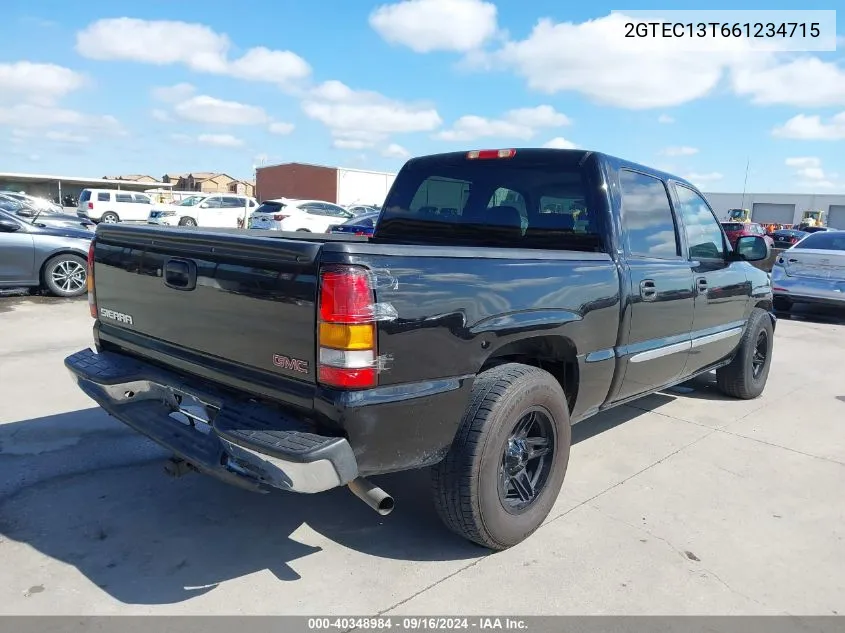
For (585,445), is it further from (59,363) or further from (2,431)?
(59,363)

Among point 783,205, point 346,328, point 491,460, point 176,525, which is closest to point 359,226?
point 176,525

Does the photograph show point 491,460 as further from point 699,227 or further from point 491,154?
point 699,227

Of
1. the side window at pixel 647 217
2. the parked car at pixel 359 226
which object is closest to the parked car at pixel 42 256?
the side window at pixel 647 217

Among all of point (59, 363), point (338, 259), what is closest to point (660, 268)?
point (338, 259)

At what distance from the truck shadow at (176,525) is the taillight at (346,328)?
3.32 ft

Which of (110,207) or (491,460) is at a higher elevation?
(110,207)

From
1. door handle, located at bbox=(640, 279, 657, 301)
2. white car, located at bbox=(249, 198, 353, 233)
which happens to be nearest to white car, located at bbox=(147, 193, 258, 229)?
white car, located at bbox=(249, 198, 353, 233)

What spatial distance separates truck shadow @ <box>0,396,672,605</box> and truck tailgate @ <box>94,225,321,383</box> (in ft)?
2.95

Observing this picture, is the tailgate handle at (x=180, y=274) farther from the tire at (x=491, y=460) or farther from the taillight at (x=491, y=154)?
the taillight at (x=491, y=154)

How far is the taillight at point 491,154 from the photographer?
3.90 metres

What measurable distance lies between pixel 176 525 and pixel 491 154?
2.74 meters

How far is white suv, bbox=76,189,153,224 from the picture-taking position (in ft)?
102

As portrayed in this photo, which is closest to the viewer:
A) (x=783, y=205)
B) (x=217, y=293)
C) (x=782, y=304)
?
(x=217, y=293)

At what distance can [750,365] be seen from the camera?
549 cm
